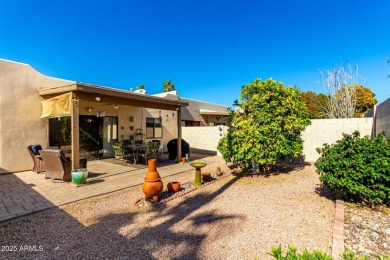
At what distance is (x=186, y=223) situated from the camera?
13.4 ft

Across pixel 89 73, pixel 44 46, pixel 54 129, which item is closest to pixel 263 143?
pixel 54 129

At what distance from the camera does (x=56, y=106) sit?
7.76 metres

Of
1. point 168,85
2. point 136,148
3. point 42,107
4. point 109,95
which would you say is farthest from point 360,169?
point 168,85

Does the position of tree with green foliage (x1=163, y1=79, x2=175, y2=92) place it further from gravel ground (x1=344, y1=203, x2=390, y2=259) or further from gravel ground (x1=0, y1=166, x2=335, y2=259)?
gravel ground (x1=344, y1=203, x2=390, y2=259)

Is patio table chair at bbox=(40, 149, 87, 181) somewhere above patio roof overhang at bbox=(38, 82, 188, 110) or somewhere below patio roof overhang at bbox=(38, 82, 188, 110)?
below

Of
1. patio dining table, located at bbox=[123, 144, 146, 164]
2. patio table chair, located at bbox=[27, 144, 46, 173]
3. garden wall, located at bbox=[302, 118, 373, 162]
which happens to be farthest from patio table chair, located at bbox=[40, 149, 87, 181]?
garden wall, located at bbox=[302, 118, 373, 162]

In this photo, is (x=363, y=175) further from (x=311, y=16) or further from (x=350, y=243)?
(x=311, y=16)

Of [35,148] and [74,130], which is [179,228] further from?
[35,148]

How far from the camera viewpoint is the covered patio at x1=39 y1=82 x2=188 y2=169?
684cm

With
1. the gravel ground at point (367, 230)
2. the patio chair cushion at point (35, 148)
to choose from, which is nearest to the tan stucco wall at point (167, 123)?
the patio chair cushion at point (35, 148)

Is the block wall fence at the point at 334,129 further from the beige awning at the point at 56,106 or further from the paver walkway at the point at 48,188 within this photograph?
the beige awning at the point at 56,106

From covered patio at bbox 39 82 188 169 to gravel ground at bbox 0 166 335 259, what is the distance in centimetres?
307

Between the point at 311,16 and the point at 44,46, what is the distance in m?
15.8

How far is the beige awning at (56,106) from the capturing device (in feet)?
24.0
